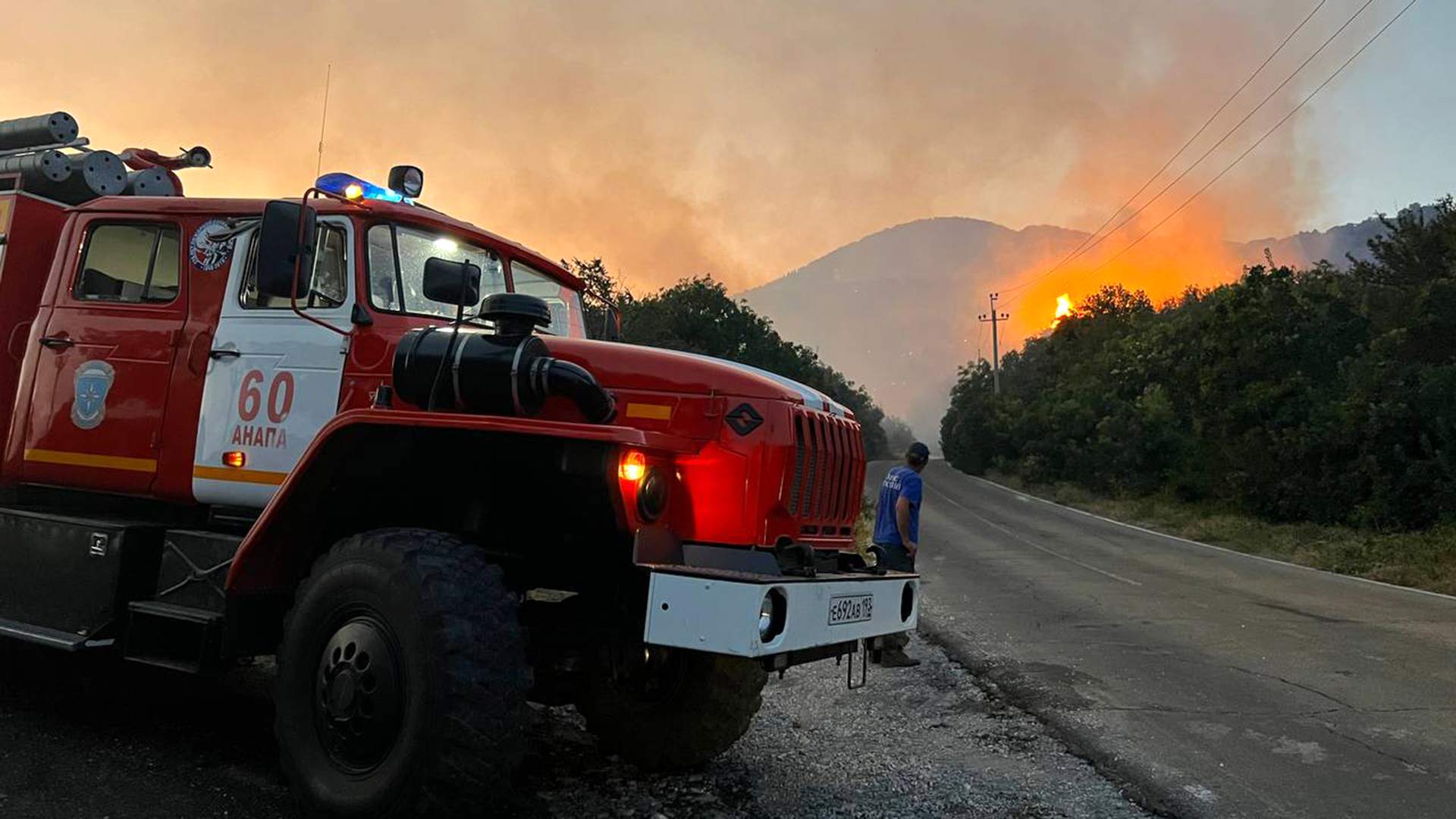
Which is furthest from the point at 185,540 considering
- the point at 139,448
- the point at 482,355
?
the point at 482,355

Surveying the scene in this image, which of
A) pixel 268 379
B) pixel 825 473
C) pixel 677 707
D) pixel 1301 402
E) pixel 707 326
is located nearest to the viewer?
pixel 825 473

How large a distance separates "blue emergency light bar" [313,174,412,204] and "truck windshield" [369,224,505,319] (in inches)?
7.9

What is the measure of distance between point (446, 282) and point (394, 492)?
0.98 meters

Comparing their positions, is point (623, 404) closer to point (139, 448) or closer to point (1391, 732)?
point (139, 448)

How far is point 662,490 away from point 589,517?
361 mm

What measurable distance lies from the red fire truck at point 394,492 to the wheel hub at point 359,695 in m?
0.01

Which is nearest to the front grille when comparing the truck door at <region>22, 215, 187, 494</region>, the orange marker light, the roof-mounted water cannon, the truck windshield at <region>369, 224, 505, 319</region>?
the orange marker light

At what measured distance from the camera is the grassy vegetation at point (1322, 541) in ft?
47.6

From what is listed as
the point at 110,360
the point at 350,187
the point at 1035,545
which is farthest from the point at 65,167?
the point at 1035,545

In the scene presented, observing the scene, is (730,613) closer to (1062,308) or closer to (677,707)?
(677,707)

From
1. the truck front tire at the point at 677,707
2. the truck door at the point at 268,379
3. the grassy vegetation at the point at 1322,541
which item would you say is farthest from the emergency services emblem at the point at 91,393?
the grassy vegetation at the point at 1322,541

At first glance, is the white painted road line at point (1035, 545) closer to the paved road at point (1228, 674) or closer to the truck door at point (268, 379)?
the paved road at point (1228, 674)

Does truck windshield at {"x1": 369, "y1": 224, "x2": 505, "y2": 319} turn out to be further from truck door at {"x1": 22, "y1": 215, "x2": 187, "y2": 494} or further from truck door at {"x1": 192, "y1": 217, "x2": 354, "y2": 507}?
truck door at {"x1": 22, "y1": 215, "x2": 187, "y2": 494}

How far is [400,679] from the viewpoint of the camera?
11.0 ft
